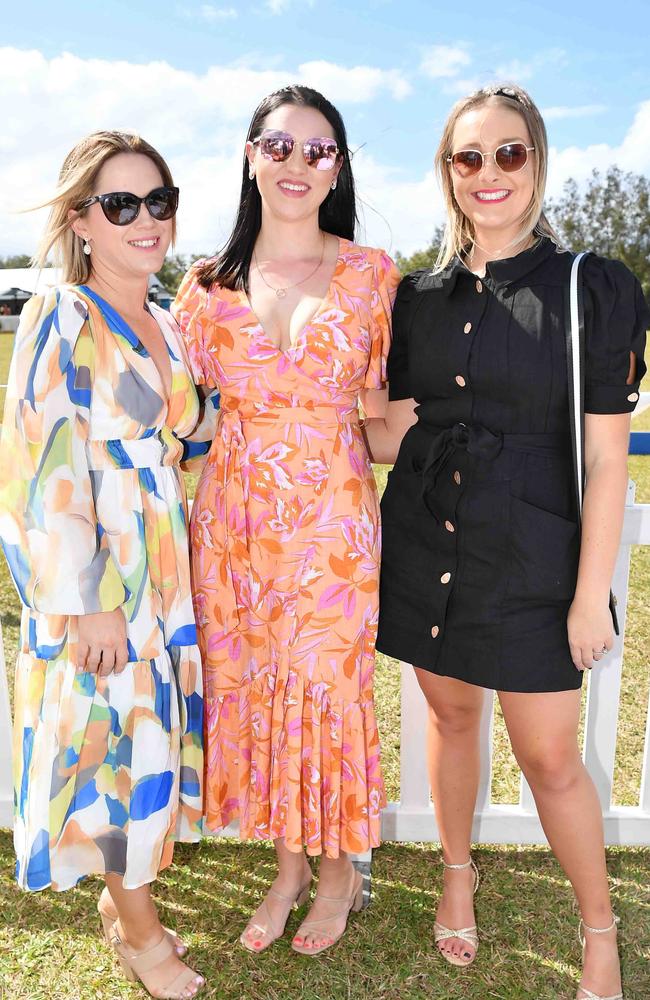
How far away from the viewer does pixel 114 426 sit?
1913mm

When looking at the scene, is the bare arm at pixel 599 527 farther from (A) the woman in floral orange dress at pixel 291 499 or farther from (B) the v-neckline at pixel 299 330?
(B) the v-neckline at pixel 299 330

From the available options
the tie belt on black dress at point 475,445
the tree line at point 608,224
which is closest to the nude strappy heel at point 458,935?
the tie belt on black dress at point 475,445

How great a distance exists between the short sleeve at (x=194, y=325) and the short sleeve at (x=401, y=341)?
507mm

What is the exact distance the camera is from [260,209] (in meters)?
2.32

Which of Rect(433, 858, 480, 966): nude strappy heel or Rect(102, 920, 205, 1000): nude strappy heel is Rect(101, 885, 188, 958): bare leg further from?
Rect(433, 858, 480, 966): nude strappy heel

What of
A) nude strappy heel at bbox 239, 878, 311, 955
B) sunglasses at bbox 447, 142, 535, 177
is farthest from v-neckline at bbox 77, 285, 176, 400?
nude strappy heel at bbox 239, 878, 311, 955

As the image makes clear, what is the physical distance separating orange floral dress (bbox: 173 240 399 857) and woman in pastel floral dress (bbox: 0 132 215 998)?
0.11m

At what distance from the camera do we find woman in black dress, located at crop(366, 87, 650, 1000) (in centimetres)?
184

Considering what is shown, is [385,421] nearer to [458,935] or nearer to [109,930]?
[458,935]

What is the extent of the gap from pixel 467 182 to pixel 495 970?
84.1 inches

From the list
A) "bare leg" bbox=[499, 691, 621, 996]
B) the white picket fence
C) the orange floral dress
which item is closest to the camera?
"bare leg" bbox=[499, 691, 621, 996]

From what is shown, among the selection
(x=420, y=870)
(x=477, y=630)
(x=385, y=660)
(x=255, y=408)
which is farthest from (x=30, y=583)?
(x=385, y=660)

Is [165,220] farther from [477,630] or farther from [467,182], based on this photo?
[477,630]

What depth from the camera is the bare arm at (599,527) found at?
6.06ft
